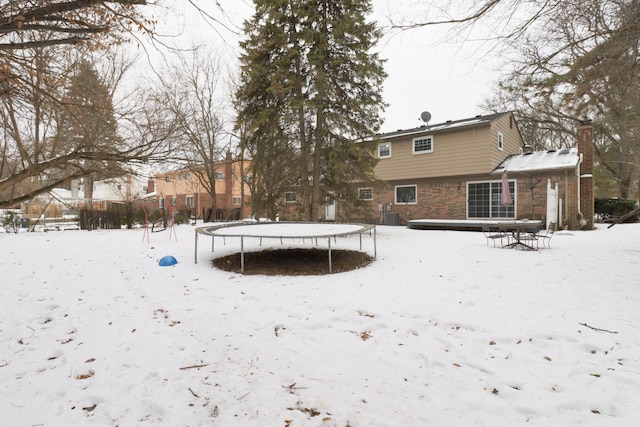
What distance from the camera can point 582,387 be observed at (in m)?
2.56

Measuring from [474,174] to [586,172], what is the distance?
4.96 metres

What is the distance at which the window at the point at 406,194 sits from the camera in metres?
18.7

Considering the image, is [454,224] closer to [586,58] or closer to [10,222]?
[586,58]

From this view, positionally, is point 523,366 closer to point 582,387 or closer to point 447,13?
point 582,387

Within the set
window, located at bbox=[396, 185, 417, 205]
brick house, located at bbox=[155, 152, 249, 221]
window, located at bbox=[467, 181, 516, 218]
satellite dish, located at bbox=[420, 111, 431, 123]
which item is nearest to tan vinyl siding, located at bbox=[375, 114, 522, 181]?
window, located at bbox=[396, 185, 417, 205]

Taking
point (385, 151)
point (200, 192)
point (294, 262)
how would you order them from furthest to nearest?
point (200, 192)
point (385, 151)
point (294, 262)

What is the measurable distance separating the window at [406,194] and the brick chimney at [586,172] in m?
7.91

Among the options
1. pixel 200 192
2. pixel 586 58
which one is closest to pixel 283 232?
pixel 586 58

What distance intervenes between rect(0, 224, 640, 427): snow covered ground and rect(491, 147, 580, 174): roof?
987 cm

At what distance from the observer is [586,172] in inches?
587

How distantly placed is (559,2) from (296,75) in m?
9.55

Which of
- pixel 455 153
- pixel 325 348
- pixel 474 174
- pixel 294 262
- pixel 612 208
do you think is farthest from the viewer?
pixel 612 208

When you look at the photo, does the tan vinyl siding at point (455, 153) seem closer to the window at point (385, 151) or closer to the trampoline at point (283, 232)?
the window at point (385, 151)

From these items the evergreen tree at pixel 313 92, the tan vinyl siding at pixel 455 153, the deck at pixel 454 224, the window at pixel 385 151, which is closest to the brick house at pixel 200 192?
the window at pixel 385 151
